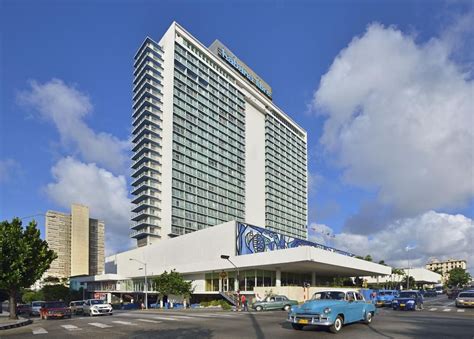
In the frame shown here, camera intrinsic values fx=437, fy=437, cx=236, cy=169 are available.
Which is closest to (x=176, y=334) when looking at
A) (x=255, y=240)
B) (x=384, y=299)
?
(x=384, y=299)

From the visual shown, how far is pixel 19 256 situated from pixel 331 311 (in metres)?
27.2

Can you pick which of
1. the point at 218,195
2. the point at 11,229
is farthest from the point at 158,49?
the point at 11,229

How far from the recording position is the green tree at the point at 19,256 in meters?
34.1

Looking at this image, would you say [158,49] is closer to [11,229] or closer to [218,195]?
[218,195]

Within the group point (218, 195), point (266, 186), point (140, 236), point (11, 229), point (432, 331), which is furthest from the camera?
point (266, 186)

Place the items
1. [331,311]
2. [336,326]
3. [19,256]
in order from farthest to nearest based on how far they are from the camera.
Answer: [19,256]
[336,326]
[331,311]

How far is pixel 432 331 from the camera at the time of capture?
17688mm

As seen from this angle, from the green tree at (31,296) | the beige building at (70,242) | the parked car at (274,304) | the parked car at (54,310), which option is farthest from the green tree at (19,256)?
the beige building at (70,242)

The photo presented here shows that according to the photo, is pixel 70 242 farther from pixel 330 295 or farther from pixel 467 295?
pixel 330 295

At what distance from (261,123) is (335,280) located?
79.1m

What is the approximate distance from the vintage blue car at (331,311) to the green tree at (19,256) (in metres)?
25.2

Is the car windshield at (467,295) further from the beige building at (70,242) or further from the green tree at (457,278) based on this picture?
the beige building at (70,242)

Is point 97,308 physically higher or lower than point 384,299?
higher

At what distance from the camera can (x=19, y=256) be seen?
113 feet
